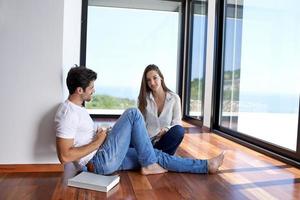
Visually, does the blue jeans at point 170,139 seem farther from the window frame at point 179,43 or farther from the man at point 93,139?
the window frame at point 179,43

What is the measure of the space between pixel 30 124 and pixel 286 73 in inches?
93.0

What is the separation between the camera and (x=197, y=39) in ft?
17.2

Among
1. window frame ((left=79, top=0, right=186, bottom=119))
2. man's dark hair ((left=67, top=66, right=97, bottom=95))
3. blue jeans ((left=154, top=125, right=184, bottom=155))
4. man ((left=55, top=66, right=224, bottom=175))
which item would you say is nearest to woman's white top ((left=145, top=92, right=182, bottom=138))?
blue jeans ((left=154, top=125, right=184, bottom=155))

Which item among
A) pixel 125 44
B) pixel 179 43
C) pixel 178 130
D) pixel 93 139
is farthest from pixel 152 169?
pixel 179 43

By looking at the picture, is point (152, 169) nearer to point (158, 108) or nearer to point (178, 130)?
point (178, 130)

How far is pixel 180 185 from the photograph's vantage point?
2.04 meters

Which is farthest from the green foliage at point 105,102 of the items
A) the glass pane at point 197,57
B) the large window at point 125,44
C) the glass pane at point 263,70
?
the glass pane at point 263,70

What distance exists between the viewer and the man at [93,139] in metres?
1.93

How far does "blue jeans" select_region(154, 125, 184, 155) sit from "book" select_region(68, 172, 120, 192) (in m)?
0.50

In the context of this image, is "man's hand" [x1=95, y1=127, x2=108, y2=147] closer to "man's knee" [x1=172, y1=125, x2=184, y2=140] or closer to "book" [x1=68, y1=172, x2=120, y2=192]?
"book" [x1=68, y1=172, x2=120, y2=192]

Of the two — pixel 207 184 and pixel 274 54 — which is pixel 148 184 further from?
pixel 274 54

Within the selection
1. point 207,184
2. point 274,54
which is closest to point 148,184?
point 207,184

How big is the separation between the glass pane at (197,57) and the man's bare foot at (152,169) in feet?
9.09

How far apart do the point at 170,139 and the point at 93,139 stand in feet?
1.97
